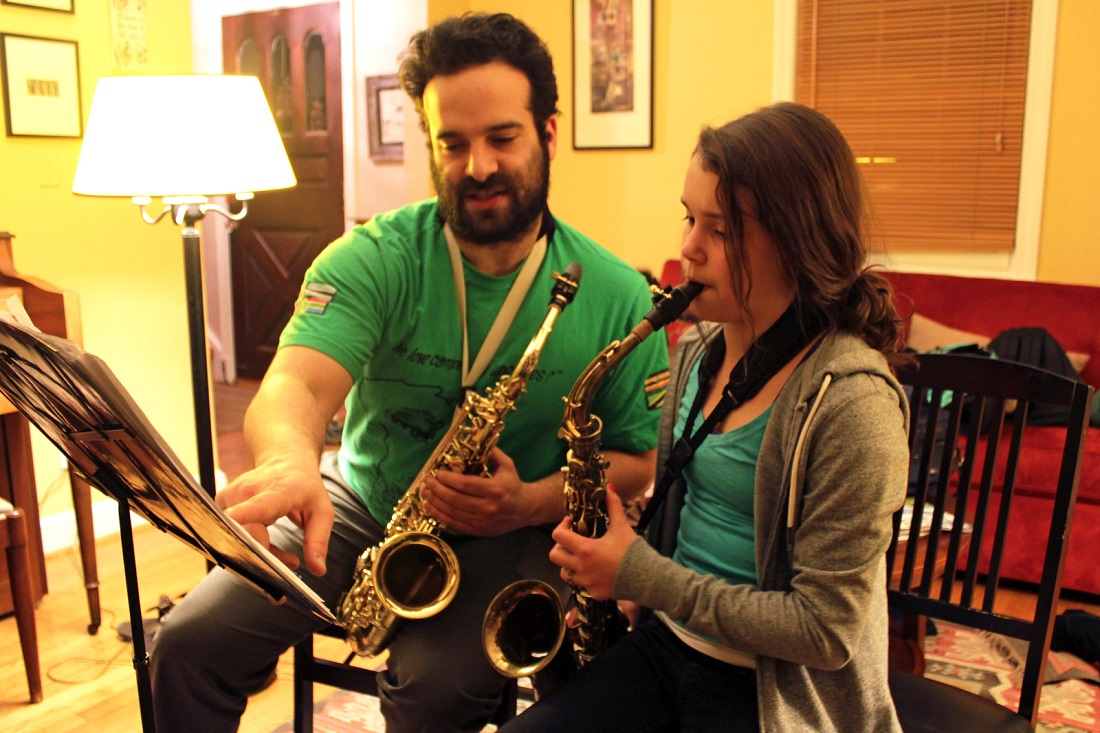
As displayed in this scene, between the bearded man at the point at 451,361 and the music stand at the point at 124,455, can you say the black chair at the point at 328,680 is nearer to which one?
the bearded man at the point at 451,361

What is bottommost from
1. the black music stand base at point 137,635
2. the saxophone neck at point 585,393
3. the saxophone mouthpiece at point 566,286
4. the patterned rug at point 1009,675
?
the patterned rug at point 1009,675

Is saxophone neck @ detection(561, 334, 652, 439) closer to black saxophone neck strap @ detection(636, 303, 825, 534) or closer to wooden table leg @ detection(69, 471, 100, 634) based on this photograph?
black saxophone neck strap @ detection(636, 303, 825, 534)

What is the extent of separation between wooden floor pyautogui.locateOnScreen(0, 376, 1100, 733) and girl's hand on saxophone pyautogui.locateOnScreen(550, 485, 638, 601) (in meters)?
1.38

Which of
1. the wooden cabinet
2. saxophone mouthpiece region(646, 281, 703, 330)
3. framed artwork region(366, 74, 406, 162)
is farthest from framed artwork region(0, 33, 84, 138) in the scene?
saxophone mouthpiece region(646, 281, 703, 330)

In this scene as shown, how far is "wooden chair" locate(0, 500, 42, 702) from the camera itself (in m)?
2.34

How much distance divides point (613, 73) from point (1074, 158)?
6.53 feet

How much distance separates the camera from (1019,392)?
1490 mm

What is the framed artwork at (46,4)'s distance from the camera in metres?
3.06

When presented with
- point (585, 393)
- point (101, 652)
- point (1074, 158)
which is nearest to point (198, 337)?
point (101, 652)

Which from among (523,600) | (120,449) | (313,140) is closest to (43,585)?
(523,600)

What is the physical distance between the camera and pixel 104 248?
11.2 ft

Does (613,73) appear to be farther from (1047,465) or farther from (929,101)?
(1047,465)

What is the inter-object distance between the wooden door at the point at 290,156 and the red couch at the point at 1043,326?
10.7 feet

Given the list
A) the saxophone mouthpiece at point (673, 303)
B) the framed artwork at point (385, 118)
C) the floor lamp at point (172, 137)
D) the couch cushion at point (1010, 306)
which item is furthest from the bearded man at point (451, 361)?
the framed artwork at point (385, 118)
